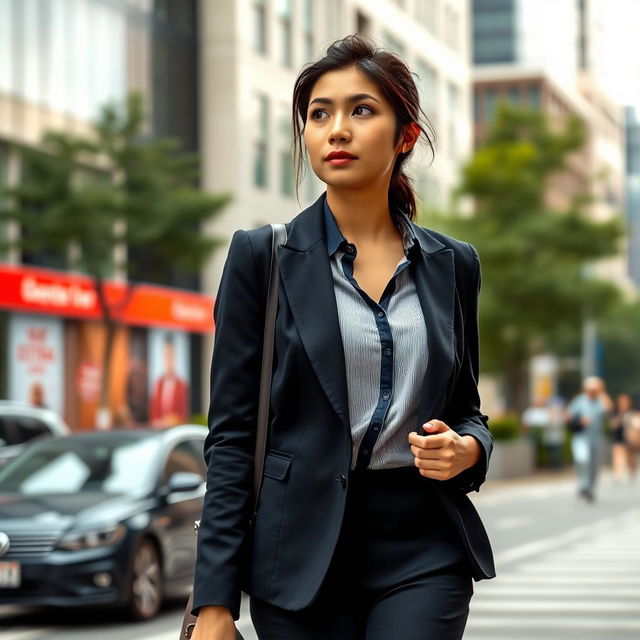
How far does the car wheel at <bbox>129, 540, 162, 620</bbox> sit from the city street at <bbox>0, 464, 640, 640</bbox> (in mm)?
114

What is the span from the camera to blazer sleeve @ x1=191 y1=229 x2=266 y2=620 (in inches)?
121

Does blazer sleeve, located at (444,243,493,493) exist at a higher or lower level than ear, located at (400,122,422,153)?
lower

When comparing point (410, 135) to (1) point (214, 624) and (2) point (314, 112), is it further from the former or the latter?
(1) point (214, 624)

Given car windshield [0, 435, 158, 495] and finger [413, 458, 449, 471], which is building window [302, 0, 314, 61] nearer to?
car windshield [0, 435, 158, 495]

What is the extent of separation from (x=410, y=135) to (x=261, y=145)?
39.3 m

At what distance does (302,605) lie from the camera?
120 inches

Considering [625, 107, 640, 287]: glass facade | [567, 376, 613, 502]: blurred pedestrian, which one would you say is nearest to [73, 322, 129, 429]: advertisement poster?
[567, 376, 613, 502]: blurred pedestrian

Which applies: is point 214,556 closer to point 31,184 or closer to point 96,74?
A: point 31,184

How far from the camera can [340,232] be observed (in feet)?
11.0

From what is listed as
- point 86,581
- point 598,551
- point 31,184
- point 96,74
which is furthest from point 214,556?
point 96,74

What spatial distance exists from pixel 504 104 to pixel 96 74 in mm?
13028

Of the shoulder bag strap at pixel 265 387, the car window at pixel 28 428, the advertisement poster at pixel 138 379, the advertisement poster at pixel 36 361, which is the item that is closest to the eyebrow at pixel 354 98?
the shoulder bag strap at pixel 265 387

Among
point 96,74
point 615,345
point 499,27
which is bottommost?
point 615,345

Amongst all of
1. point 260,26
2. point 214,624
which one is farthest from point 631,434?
point 214,624
